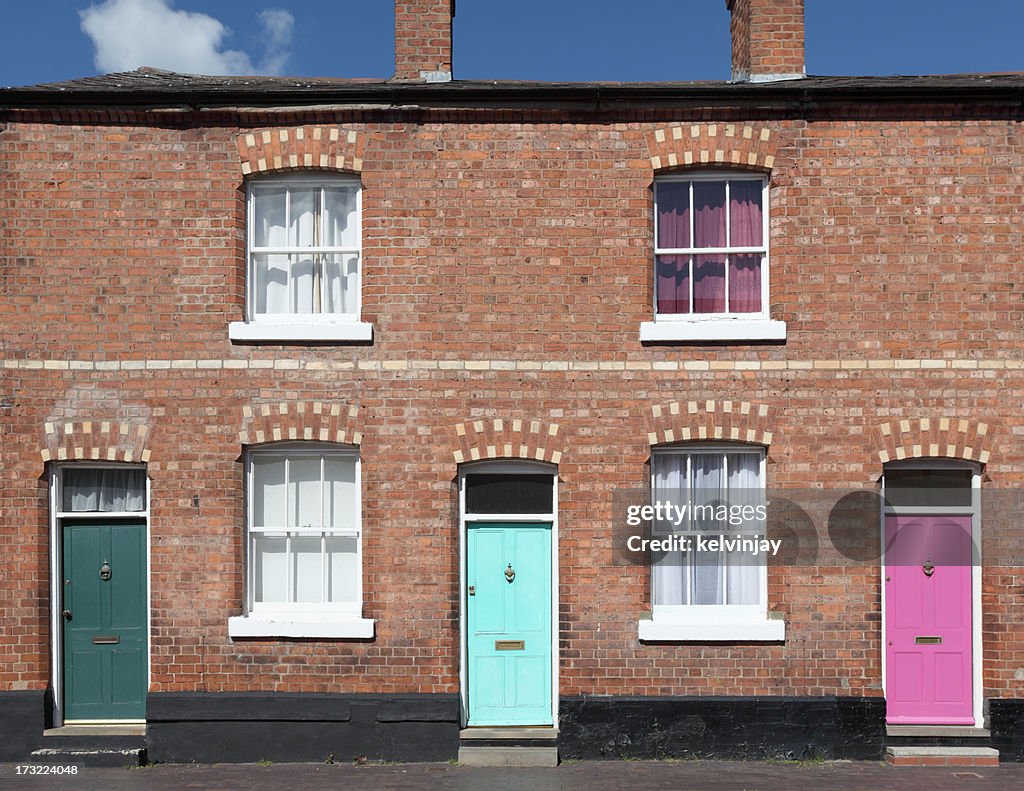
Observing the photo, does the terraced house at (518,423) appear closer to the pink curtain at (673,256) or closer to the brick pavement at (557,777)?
the pink curtain at (673,256)

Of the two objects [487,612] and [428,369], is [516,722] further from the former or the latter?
[428,369]

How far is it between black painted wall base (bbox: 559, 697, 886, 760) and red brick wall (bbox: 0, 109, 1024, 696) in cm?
18

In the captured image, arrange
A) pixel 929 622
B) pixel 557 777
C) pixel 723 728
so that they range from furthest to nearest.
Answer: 1. pixel 929 622
2. pixel 723 728
3. pixel 557 777

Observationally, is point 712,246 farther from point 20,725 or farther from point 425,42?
point 20,725

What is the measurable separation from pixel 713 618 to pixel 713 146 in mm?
5026

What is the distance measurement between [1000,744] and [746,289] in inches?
213

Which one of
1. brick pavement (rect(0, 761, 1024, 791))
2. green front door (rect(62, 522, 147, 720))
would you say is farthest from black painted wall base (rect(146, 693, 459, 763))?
green front door (rect(62, 522, 147, 720))

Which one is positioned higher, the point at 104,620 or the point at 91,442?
the point at 91,442

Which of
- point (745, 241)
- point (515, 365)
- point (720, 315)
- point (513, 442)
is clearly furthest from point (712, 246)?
point (513, 442)

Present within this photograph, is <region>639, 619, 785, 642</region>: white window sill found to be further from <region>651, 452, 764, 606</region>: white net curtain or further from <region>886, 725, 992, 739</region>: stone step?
<region>886, 725, 992, 739</region>: stone step

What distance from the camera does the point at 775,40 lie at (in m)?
10.4

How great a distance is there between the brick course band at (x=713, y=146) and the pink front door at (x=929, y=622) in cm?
412

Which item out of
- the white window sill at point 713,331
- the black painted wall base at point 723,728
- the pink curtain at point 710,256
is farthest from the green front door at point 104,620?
the pink curtain at point 710,256

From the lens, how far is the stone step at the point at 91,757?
9.30 meters
